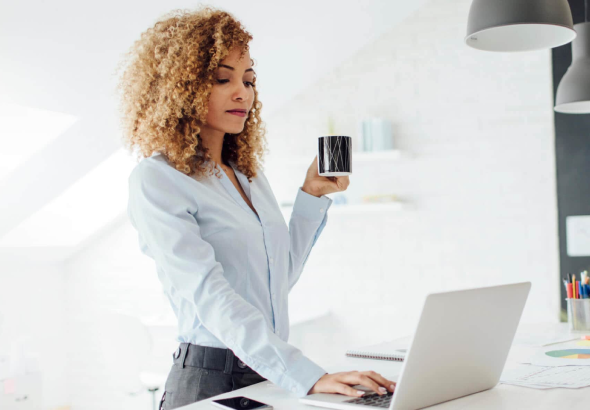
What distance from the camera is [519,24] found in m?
1.58

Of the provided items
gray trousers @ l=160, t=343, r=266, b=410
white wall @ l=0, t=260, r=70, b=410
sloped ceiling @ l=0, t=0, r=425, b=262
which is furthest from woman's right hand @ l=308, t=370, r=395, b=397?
white wall @ l=0, t=260, r=70, b=410

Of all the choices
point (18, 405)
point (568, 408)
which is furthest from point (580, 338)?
point (18, 405)

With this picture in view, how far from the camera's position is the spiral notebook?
55.2 inches

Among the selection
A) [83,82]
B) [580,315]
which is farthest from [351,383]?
[83,82]

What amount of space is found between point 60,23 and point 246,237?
1467mm

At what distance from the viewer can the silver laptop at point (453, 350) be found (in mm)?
923

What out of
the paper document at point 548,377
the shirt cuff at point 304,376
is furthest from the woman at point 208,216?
the paper document at point 548,377

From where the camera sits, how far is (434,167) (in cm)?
354

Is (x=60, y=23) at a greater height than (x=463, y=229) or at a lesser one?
greater

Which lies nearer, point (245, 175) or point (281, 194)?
point (245, 175)

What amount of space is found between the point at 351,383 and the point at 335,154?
593mm

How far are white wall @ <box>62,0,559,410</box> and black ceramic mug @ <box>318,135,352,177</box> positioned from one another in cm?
217

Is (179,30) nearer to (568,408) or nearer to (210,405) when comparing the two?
(210,405)

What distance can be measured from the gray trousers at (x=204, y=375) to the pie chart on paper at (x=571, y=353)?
0.72 metres
